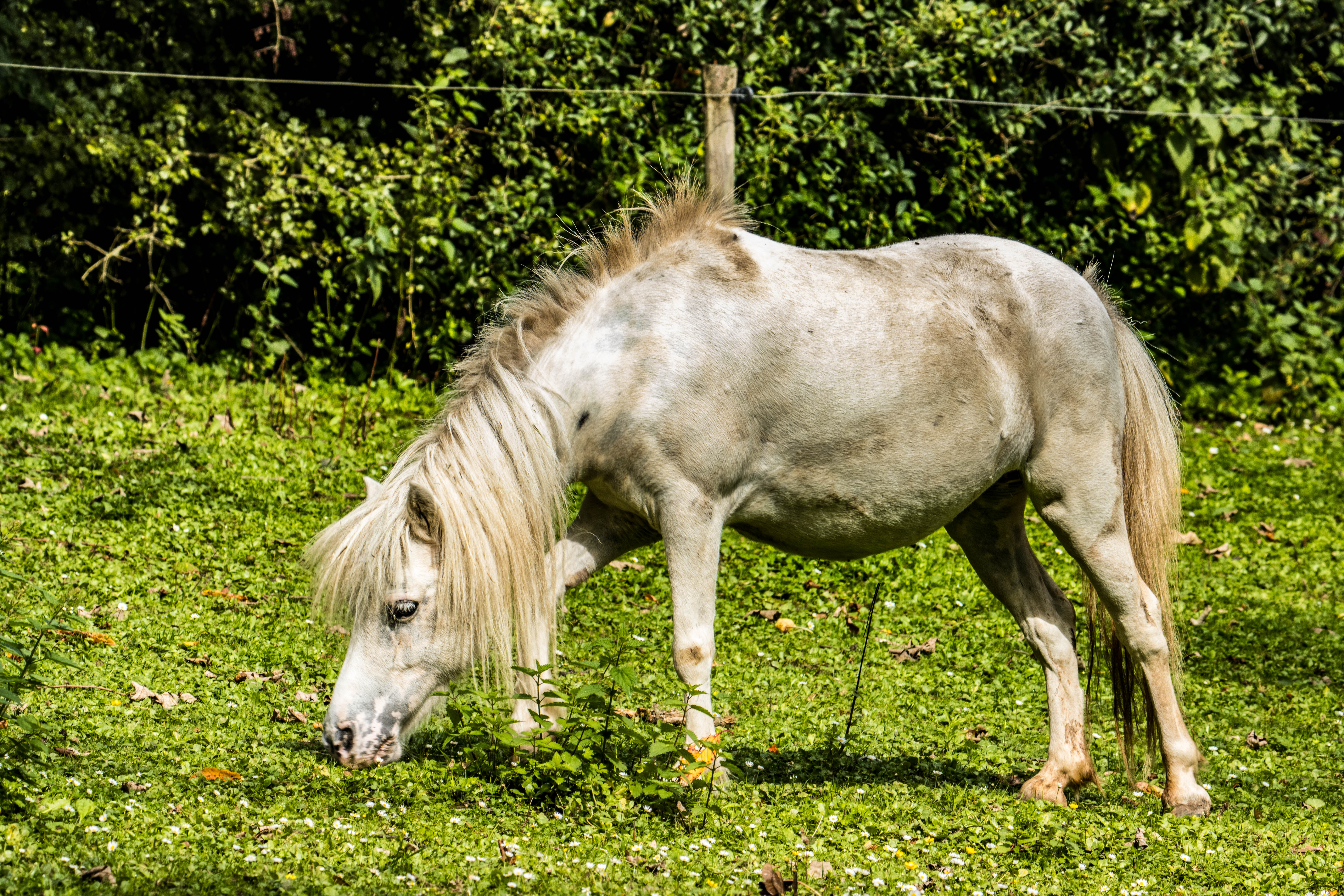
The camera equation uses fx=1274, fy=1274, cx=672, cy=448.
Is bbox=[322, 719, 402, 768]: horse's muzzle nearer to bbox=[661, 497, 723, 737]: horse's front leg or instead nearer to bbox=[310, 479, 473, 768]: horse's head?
bbox=[310, 479, 473, 768]: horse's head

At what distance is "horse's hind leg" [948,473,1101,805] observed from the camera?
4.98 m

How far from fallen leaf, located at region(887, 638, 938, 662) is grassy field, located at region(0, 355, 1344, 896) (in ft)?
0.25

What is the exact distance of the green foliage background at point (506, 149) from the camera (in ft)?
32.1

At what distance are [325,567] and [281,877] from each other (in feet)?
3.90

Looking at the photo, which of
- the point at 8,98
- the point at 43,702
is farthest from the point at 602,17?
the point at 43,702

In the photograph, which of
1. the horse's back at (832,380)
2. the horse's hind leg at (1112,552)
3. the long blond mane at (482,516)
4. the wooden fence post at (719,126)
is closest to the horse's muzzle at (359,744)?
the long blond mane at (482,516)

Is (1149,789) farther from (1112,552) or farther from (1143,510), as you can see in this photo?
(1143,510)

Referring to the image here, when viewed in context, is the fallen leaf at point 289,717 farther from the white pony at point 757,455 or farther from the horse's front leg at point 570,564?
the horse's front leg at point 570,564

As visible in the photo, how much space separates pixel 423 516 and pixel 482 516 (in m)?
0.20

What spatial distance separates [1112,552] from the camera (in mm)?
4957

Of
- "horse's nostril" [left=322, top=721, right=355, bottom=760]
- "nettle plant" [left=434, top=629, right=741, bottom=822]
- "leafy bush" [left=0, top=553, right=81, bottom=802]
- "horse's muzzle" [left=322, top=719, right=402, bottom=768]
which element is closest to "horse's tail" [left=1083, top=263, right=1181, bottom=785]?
"nettle plant" [left=434, top=629, right=741, bottom=822]

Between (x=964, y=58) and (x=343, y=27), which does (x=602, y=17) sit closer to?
(x=343, y=27)

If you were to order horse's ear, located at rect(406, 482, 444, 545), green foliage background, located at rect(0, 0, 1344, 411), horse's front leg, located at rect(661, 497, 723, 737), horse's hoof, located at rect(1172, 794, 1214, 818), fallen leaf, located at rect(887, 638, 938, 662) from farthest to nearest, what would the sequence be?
1. green foliage background, located at rect(0, 0, 1344, 411)
2. fallen leaf, located at rect(887, 638, 938, 662)
3. horse's hoof, located at rect(1172, 794, 1214, 818)
4. horse's front leg, located at rect(661, 497, 723, 737)
5. horse's ear, located at rect(406, 482, 444, 545)

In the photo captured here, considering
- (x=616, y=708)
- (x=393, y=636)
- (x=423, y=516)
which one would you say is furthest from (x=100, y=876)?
(x=616, y=708)
